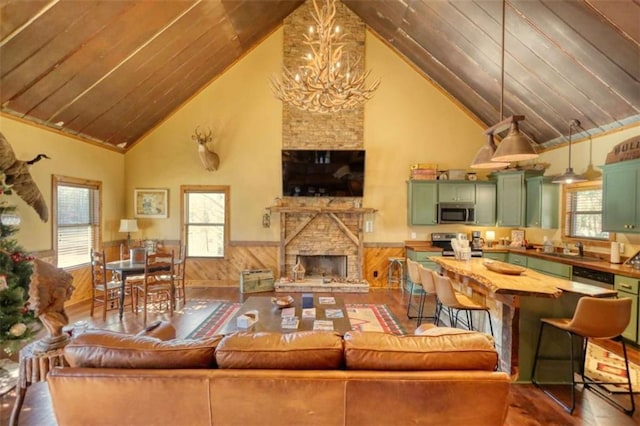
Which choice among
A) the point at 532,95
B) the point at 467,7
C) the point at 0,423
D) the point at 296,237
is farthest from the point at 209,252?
the point at 532,95

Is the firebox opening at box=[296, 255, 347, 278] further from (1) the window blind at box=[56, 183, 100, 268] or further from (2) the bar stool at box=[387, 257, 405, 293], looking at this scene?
(1) the window blind at box=[56, 183, 100, 268]

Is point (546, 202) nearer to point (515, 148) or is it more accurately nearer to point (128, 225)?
point (515, 148)

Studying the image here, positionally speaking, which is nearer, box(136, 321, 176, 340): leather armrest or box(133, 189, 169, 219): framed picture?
box(136, 321, 176, 340): leather armrest

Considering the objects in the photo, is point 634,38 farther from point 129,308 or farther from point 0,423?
point 129,308

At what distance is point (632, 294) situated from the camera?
3754mm

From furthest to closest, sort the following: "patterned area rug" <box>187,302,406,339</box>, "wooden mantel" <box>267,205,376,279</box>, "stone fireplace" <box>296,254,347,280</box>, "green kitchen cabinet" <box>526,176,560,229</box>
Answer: "stone fireplace" <box>296,254,347,280</box>, "wooden mantel" <box>267,205,376,279</box>, "green kitchen cabinet" <box>526,176,560,229</box>, "patterned area rug" <box>187,302,406,339</box>

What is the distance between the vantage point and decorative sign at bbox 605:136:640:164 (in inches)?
158

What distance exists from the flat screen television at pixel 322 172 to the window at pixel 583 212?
12.5 ft

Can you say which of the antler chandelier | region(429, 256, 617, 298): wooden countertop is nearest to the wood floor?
region(429, 256, 617, 298): wooden countertop

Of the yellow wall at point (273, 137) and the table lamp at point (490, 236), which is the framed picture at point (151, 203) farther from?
the table lamp at point (490, 236)

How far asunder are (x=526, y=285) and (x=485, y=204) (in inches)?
163

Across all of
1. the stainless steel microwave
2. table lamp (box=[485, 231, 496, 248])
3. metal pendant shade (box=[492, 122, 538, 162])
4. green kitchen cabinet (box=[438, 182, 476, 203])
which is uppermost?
metal pendant shade (box=[492, 122, 538, 162])

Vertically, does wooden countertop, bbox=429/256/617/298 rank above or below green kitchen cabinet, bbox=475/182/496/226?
below

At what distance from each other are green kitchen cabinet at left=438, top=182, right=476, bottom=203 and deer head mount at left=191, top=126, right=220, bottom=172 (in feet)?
15.7
